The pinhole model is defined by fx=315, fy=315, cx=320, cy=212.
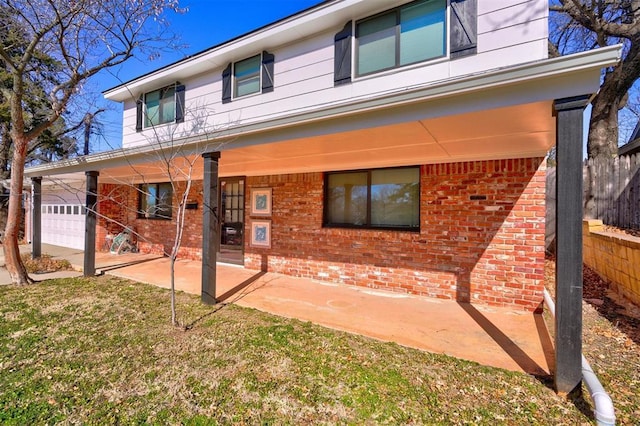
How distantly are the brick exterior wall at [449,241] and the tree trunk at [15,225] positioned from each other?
3160 millimetres

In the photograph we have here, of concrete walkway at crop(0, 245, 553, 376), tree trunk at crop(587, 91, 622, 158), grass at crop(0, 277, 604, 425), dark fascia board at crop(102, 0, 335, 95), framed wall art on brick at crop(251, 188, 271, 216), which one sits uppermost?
dark fascia board at crop(102, 0, 335, 95)

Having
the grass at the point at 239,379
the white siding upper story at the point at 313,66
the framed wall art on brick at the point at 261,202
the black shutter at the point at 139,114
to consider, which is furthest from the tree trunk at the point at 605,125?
the black shutter at the point at 139,114

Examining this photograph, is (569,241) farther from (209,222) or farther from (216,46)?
(216,46)

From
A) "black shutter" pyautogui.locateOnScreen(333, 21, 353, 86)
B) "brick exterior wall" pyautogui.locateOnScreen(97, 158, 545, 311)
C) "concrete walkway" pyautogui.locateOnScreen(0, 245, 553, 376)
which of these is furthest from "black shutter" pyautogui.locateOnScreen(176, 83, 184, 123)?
"black shutter" pyautogui.locateOnScreen(333, 21, 353, 86)

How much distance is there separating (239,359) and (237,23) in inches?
292

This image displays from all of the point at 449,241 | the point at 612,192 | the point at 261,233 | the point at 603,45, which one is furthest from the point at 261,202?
the point at 603,45

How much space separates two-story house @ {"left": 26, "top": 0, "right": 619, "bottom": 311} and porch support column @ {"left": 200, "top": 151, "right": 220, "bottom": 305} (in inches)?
0.9

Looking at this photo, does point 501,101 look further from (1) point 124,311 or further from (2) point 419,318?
Result: (1) point 124,311

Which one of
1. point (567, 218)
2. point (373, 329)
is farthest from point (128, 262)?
point (567, 218)

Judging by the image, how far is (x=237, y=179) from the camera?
7867 millimetres

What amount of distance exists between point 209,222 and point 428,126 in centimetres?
328

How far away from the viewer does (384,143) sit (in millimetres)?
3961

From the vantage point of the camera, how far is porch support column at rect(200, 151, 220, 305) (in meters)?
4.64

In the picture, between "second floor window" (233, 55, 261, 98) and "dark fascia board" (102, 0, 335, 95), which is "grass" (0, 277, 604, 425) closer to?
"second floor window" (233, 55, 261, 98)
